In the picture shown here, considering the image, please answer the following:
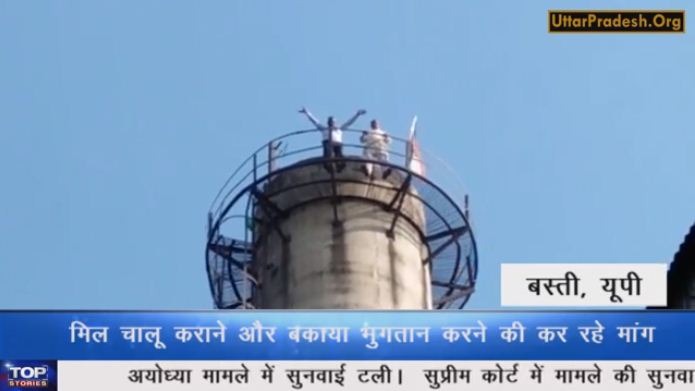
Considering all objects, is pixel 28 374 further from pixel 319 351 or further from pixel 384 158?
pixel 384 158

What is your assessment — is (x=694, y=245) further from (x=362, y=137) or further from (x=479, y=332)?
(x=479, y=332)

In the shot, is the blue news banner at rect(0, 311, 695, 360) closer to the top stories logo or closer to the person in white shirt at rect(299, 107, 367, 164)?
the top stories logo

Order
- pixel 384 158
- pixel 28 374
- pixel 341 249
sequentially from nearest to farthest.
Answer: pixel 28 374
pixel 341 249
pixel 384 158

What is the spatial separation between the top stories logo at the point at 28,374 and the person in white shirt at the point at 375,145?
548 inches

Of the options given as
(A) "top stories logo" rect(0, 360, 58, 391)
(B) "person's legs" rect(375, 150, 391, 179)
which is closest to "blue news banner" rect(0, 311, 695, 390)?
(A) "top stories logo" rect(0, 360, 58, 391)

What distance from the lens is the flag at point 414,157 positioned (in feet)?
114

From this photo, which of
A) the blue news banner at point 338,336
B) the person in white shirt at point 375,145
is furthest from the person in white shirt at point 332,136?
the blue news banner at point 338,336

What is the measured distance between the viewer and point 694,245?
143 feet

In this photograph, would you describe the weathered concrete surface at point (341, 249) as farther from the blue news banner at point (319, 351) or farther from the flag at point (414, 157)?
the blue news banner at point (319, 351)

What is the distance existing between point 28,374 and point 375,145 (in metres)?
14.4

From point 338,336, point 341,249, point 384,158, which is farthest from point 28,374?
point 384,158

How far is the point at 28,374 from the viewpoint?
21281 millimetres

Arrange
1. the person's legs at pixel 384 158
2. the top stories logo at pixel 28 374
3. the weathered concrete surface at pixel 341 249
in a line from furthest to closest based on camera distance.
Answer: the person's legs at pixel 384 158
the weathered concrete surface at pixel 341 249
the top stories logo at pixel 28 374

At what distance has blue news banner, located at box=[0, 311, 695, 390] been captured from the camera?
2119 cm
